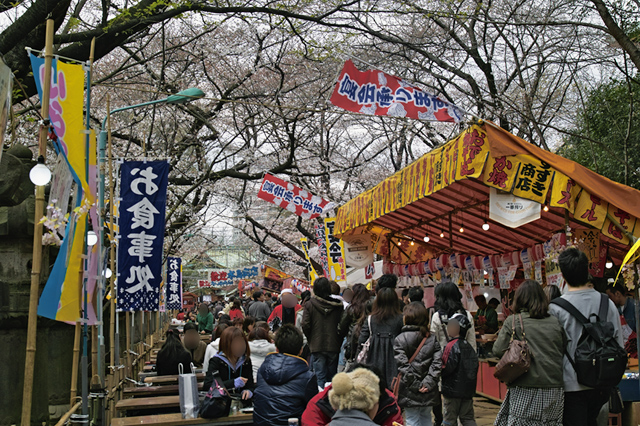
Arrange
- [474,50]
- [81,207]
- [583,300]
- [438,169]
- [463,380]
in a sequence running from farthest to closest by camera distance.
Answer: [474,50], [438,169], [463,380], [81,207], [583,300]

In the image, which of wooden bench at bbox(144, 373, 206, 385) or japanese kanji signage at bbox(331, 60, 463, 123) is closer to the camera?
wooden bench at bbox(144, 373, 206, 385)

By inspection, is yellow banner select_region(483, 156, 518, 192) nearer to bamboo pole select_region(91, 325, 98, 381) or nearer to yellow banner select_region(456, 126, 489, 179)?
yellow banner select_region(456, 126, 489, 179)

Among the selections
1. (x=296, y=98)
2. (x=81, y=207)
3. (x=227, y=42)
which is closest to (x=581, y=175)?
(x=81, y=207)

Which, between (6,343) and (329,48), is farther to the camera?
(329,48)

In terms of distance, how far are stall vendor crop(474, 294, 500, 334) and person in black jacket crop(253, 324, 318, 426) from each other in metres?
8.15

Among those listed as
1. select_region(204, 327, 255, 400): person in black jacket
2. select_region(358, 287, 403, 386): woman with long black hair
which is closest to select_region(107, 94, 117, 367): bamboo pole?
select_region(204, 327, 255, 400): person in black jacket

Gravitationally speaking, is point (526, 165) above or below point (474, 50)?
below

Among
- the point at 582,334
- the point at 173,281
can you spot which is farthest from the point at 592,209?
the point at 173,281

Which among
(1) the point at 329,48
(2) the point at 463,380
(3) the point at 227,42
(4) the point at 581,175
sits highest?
(3) the point at 227,42

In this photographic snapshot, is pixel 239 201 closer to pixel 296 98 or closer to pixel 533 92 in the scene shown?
pixel 296 98

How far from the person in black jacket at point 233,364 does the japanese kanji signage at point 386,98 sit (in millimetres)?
3788

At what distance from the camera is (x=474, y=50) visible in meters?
15.7

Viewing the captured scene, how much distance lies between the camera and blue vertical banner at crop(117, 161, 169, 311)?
9.92 m

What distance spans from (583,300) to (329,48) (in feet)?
30.2
